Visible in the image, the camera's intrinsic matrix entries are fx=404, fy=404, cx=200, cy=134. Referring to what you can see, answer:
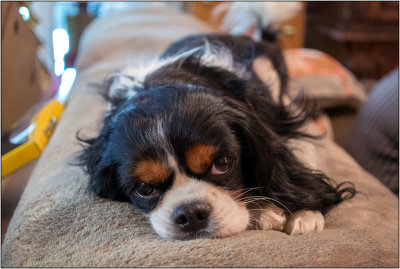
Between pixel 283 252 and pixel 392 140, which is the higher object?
pixel 283 252

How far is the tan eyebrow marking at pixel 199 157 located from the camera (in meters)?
1.07

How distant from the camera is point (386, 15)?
144 inches

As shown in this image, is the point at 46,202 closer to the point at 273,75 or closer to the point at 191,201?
the point at 191,201

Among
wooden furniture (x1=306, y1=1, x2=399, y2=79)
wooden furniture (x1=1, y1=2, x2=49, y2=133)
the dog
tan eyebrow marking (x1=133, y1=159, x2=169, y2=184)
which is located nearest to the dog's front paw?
the dog

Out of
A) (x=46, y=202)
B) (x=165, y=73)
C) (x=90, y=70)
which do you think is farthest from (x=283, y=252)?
(x=90, y=70)

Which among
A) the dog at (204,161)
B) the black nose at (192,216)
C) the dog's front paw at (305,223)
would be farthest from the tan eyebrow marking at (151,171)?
the dog's front paw at (305,223)

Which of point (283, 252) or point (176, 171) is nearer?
point (283, 252)

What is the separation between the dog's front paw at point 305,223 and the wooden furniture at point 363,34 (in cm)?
290

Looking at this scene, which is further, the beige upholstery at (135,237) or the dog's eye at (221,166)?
the dog's eye at (221,166)

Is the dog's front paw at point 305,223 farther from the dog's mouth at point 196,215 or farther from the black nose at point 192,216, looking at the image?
the black nose at point 192,216

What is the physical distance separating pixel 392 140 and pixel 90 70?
1.61 meters

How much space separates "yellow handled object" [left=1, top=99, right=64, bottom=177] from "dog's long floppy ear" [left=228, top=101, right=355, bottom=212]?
78cm

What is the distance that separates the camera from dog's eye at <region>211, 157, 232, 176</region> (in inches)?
44.3

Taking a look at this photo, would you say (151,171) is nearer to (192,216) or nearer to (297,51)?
(192,216)
